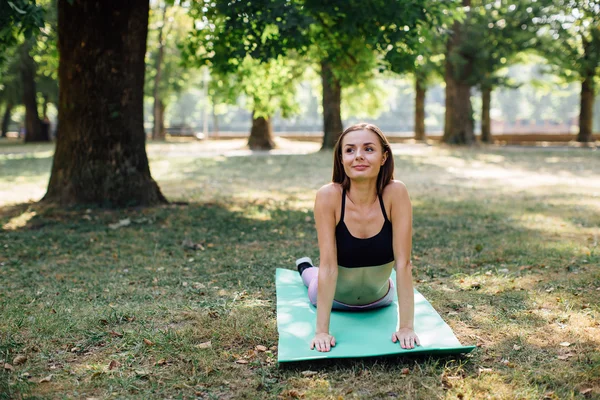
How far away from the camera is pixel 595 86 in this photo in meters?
33.1

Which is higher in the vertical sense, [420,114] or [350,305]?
[420,114]

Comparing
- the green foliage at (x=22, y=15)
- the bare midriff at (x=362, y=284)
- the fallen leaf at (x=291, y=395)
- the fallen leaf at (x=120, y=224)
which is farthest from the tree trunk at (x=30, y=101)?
the fallen leaf at (x=291, y=395)

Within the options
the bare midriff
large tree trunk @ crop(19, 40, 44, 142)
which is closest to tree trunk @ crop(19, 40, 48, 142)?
large tree trunk @ crop(19, 40, 44, 142)

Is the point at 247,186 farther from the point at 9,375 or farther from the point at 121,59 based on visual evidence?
the point at 9,375

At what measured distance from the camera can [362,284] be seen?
15.2ft

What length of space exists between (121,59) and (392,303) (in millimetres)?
6561

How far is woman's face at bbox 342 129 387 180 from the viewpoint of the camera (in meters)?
4.21

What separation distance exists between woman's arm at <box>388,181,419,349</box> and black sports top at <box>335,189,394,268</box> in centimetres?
9

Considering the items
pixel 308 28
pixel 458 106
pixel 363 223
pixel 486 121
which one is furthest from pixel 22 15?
pixel 486 121

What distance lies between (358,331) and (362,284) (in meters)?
0.36

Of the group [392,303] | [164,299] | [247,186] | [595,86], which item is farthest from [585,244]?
[595,86]

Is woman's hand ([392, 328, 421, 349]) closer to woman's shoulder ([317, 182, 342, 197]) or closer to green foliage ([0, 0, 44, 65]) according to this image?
woman's shoulder ([317, 182, 342, 197])

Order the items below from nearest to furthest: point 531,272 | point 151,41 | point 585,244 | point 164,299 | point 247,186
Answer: point 164,299 < point 531,272 < point 585,244 < point 247,186 < point 151,41

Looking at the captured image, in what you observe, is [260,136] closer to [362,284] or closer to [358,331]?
[362,284]
